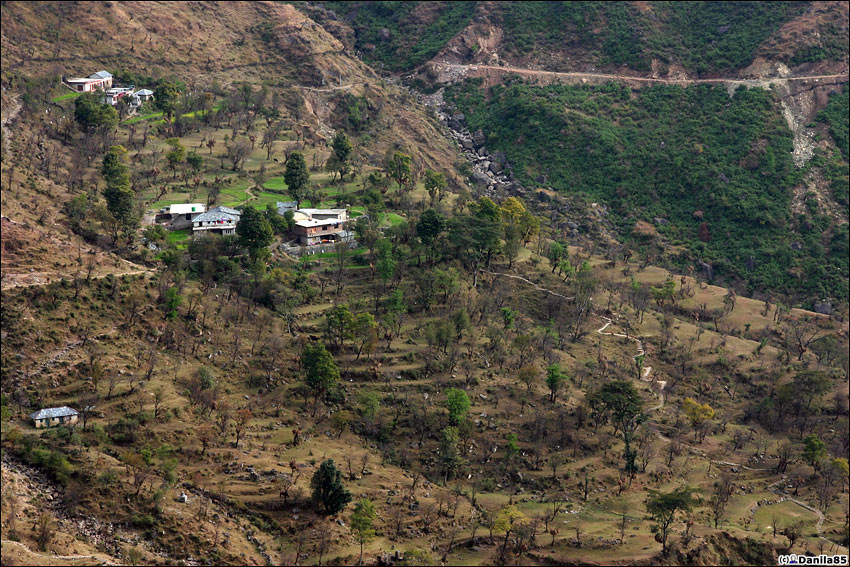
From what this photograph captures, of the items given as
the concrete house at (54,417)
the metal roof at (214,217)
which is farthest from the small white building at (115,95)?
the concrete house at (54,417)

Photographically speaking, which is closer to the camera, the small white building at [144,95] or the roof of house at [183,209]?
the roof of house at [183,209]

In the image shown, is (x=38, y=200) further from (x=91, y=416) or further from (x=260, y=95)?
(x=260, y=95)

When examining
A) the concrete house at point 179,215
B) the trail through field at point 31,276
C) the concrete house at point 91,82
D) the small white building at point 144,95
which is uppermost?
the concrete house at point 91,82

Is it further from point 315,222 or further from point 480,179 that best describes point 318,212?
point 480,179

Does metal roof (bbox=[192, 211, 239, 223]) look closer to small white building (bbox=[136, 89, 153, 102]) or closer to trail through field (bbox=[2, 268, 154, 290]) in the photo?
trail through field (bbox=[2, 268, 154, 290])

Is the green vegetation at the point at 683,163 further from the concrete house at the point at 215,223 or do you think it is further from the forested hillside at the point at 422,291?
the concrete house at the point at 215,223

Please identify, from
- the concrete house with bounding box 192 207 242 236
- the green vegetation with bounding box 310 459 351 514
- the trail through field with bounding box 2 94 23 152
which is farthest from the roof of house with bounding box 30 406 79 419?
the trail through field with bounding box 2 94 23 152

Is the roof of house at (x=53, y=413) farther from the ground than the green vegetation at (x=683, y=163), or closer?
closer
